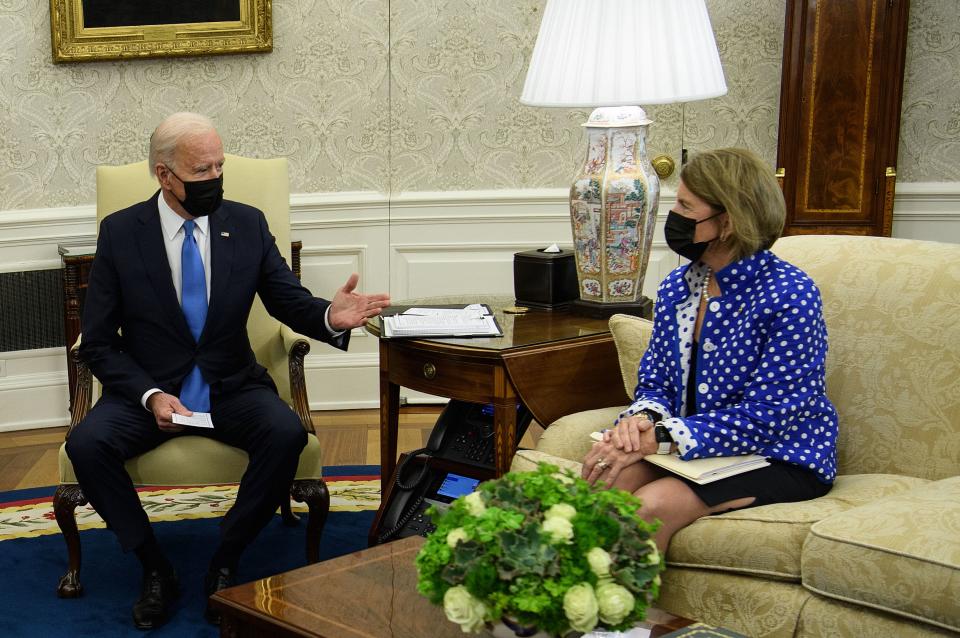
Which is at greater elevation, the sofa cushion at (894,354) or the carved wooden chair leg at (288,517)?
the sofa cushion at (894,354)

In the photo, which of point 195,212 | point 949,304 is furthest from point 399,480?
point 949,304

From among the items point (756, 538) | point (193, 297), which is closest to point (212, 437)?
point (193, 297)

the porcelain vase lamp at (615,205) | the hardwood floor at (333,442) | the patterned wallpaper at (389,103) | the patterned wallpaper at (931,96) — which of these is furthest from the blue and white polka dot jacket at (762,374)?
the patterned wallpaper at (931,96)

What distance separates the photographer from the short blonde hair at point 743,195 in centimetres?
221

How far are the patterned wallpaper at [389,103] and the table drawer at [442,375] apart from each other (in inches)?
67.7

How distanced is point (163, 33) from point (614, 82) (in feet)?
7.00

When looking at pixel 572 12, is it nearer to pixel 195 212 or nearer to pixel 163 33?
pixel 195 212

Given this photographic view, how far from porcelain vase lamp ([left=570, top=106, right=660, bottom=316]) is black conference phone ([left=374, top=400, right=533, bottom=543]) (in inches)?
16.2

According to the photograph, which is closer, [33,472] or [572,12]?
[572,12]

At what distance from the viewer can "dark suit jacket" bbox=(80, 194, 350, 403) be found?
279cm

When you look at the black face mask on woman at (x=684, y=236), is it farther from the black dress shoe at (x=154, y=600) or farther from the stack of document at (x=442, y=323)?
the black dress shoe at (x=154, y=600)

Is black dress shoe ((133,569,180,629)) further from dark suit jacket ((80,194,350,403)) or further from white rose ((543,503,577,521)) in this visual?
white rose ((543,503,577,521))

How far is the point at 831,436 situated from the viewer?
2.22 m

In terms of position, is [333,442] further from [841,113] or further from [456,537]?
[456,537]
